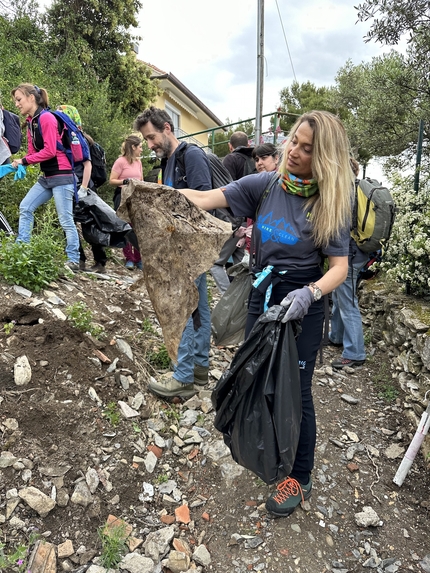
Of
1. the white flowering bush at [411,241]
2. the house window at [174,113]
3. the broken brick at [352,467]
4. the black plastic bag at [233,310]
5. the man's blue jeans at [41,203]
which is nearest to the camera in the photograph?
the broken brick at [352,467]

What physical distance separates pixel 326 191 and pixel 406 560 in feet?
6.63

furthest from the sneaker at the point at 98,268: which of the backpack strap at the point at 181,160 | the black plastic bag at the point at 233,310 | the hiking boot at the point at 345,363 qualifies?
the hiking boot at the point at 345,363

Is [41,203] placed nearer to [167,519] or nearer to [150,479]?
[150,479]

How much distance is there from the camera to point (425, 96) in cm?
647

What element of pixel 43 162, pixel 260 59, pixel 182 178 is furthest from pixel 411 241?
pixel 260 59

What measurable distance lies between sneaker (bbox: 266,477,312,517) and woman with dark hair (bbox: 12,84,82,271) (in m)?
3.31

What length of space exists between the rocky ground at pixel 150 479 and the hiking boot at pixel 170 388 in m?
0.07

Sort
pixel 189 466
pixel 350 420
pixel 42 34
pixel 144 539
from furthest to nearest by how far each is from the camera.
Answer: pixel 42 34 < pixel 350 420 < pixel 189 466 < pixel 144 539

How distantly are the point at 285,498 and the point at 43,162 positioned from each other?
3962mm

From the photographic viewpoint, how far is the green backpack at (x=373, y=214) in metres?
3.78

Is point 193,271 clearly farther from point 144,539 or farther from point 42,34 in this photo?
point 42,34

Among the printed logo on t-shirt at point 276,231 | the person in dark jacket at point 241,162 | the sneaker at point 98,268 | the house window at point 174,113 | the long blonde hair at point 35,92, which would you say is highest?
the house window at point 174,113

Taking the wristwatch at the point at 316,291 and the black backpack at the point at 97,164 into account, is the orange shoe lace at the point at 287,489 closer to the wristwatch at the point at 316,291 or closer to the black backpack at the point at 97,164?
the wristwatch at the point at 316,291

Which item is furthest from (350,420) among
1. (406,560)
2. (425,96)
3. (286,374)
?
(425,96)
